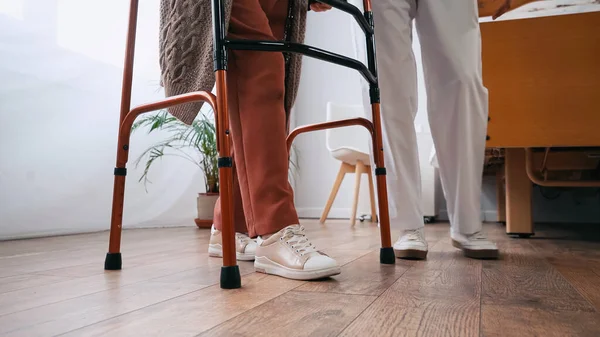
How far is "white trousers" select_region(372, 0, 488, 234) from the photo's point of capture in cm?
130

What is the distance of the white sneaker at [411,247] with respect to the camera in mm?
1237

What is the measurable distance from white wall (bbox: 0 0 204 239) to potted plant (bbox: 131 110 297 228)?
0.24 feet

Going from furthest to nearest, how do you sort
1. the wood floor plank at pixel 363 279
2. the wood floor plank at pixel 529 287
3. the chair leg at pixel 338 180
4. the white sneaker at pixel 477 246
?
the chair leg at pixel 338 180 → the white sneaker at pixel 477 246 → the wood floor plank at pixel 363 279 → the wood floor plank at pixel 529 287

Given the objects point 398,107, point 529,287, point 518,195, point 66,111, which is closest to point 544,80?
point 518,195

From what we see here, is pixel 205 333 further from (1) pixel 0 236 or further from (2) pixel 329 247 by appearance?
(1) pixel 0 236

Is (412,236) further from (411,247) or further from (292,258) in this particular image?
(292,258)

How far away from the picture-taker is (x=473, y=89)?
4.32 ft

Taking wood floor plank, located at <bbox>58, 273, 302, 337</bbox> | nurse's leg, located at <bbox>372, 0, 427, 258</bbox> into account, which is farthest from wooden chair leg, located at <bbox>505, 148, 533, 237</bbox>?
wood floor plank, located at <bbox>58, 273, 302, 337</bbox>

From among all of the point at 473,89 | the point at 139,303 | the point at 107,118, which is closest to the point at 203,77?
the point at 139,303

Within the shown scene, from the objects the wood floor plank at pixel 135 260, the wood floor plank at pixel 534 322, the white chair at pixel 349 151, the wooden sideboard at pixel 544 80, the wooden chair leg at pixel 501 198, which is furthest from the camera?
the white chair at pixel 349 151

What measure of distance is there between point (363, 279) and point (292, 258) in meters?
0.14

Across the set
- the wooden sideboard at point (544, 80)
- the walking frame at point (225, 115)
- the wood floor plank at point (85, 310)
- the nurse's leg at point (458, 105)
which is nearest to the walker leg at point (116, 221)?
the walking frame at point (225, 115)

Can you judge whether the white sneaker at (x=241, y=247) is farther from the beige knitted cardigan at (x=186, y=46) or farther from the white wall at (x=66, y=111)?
the white wall at (x=66, y=111)

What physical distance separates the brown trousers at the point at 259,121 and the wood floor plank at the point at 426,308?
268 mm
